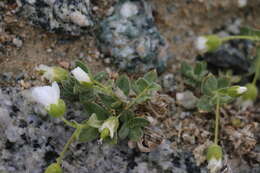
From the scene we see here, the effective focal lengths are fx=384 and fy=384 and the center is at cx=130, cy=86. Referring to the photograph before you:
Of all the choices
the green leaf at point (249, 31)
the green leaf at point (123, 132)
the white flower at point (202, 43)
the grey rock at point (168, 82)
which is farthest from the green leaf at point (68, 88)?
the green leaf at point (249, 31)

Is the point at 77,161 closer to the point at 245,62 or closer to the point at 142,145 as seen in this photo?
the point at 142,145

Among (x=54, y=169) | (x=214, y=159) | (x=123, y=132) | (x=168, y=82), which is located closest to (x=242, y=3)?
(x=168, y=82)

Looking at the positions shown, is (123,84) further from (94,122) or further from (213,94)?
(213,94)

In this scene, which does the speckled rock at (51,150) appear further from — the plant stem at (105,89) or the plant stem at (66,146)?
the plant stem at (105,89)

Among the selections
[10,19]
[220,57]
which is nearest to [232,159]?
[220,57]

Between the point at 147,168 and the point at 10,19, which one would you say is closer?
the point at 147,168

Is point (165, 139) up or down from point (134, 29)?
down
